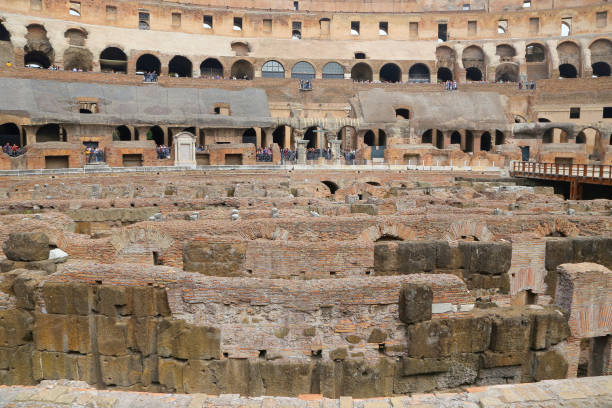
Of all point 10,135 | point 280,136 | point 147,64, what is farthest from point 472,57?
point 10,135

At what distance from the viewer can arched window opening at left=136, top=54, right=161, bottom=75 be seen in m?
46.9

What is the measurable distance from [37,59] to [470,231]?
4559 centimetres

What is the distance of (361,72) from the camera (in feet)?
167

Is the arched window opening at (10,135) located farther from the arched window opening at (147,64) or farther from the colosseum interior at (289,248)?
the arched window opening at (147,64)

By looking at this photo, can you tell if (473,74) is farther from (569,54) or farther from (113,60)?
(113,60)

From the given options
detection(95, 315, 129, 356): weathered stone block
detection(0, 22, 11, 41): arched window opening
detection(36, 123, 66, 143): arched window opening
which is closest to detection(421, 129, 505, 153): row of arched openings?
detection(36, 123, 66, 143): arched window opening

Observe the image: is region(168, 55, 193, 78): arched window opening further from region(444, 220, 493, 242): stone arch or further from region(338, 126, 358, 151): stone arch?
region(444, 220, 493, 242): stone arch

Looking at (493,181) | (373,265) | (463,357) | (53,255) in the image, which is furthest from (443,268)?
(493,181)

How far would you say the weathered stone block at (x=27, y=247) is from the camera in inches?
297

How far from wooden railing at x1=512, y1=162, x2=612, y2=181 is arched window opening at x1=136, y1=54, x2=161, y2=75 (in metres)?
34.3

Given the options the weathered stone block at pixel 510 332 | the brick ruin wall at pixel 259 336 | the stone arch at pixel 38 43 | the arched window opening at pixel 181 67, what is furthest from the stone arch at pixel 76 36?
the weathered stone block at pixel 510 332

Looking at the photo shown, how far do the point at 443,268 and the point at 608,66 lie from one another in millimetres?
51685

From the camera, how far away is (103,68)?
4547 centimetres

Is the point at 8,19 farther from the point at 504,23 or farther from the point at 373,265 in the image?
the point at 504,23
